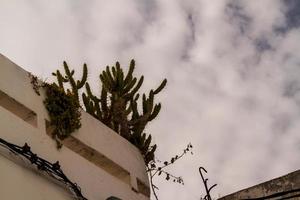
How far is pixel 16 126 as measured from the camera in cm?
530

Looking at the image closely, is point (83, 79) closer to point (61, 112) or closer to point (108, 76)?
point (108, 76)

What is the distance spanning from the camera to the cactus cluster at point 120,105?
24.6 ft

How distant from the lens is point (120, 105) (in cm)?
750

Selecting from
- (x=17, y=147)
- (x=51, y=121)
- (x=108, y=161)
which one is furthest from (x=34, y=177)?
(x=108, y=161)

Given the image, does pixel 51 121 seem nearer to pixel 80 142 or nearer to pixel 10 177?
pixel 80 142

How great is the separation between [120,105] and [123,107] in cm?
6

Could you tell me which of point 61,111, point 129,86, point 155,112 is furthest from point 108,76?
point 61,111

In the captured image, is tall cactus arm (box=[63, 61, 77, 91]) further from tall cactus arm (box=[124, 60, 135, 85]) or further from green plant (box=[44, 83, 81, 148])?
green plant (box=[44, 83, 81, 148])

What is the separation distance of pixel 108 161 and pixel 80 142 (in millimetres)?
473

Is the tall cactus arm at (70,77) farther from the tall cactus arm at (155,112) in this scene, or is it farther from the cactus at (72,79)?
the tall cactus arm at (155,112)

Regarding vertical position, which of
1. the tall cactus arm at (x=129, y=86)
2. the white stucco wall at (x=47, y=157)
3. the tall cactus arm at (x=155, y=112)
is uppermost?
the tall cactus arm at (x=129, y=86)

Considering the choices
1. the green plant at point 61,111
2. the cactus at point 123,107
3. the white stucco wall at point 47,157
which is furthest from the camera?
the cactus at point 123,107

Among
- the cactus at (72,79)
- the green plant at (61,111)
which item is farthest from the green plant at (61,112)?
→ the cactus at (72,79)

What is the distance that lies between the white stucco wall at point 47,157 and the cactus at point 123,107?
47cm
